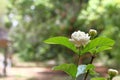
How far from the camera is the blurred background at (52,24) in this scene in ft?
24.5

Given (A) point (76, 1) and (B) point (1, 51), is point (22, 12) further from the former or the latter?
(B) point (1, 51)

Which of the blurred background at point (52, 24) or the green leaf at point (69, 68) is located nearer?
the green leaf at point (69, 68)

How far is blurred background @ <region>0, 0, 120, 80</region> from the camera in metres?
7.46

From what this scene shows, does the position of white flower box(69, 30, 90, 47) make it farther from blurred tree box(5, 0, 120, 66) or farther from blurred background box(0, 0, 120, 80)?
blurred background box(0, 0, 120, 80)

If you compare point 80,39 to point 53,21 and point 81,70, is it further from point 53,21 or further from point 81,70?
point 53,21

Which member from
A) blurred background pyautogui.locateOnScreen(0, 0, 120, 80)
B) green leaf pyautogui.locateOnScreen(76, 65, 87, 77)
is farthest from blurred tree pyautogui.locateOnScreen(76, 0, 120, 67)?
green leaf pyautogui.locateOnScreen(76, 65, 87, 77)

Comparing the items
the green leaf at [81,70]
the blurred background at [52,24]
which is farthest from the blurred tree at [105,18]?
the green leaf at [81,70]

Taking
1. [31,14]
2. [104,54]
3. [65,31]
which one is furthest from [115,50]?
[31,14]

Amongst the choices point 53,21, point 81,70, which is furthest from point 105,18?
point 81,70

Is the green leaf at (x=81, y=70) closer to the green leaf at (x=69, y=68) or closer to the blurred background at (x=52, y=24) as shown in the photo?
the green leaf at (x=69, y=68)

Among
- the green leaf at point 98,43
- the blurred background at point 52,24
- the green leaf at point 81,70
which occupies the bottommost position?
the blurred background at point 52,24

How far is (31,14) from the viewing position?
32.9 ft

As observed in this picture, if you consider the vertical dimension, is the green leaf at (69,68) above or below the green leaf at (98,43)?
below

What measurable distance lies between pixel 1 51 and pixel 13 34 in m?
1.41
